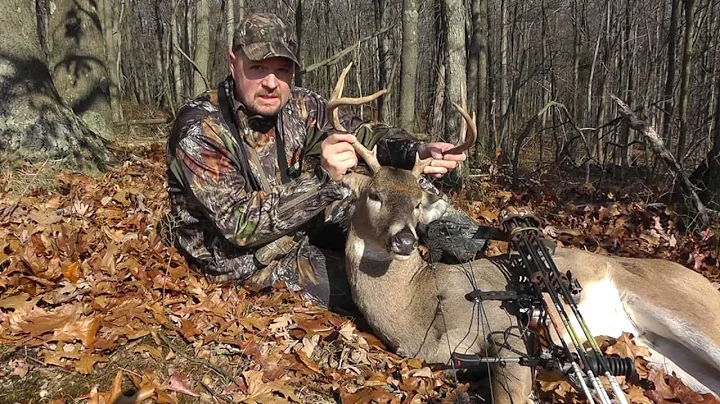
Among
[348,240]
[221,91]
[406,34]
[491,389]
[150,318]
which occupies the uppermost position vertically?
[406,34]

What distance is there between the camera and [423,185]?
4.21 metres

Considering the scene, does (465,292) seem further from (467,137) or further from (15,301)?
(15,301)

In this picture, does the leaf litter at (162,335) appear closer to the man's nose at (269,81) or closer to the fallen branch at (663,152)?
the fallen branch at (663,152)

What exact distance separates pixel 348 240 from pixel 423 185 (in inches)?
32.5

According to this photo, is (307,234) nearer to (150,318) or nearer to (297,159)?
(297,159)

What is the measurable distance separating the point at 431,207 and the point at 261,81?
156cm

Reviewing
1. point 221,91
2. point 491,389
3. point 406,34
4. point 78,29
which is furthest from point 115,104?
point 491,389

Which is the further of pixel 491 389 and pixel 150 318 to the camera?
pixel 150 318

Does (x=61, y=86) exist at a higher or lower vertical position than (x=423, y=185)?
higher

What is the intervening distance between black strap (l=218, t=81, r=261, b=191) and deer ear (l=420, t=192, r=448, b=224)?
125cm

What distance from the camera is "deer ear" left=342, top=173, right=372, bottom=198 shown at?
3809 mm

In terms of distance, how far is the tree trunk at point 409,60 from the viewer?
7.54 meters

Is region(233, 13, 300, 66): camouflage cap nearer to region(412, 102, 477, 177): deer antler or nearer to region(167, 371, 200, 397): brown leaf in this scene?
region(412, 102, 477, 177): deer antler

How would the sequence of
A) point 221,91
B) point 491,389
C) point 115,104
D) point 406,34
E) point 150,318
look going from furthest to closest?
1. point 115,104
2. point 406,34
3. point 221,91
4. point 150,318
5. point 491,389
